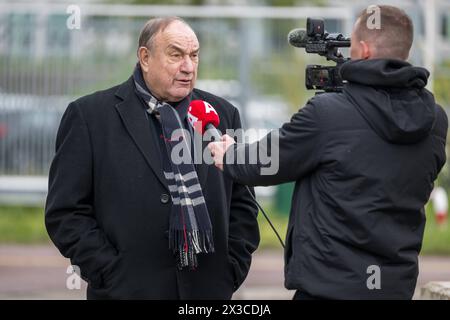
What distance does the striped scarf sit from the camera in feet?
15.5

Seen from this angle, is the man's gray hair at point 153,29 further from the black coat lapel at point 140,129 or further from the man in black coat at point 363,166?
the man in black coat at point 363,166

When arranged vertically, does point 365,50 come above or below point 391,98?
above

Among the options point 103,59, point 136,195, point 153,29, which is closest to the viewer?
point 136,195

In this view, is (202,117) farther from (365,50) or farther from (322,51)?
(365,50)

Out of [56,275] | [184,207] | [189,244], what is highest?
[184,207]

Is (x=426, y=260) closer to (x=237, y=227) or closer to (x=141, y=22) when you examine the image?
(x=141, y=22)

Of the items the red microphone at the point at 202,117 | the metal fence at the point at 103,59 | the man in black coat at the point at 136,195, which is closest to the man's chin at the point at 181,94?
the man in black coat at the point at 136,195

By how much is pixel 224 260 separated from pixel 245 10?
900cm

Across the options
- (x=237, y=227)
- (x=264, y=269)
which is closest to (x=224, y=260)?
(x=237, y=227)

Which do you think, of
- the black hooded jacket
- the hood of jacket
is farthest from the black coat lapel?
the hood of jacket

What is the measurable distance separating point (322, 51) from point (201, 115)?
0.59 m

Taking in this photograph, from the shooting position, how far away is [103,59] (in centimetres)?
1341

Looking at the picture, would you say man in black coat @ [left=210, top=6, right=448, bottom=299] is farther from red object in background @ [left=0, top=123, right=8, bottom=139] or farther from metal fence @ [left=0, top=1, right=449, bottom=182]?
red object in background @ [left=0, top=123, right=8, bottom=139]

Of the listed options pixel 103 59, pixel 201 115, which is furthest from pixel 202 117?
pixel 103 59
